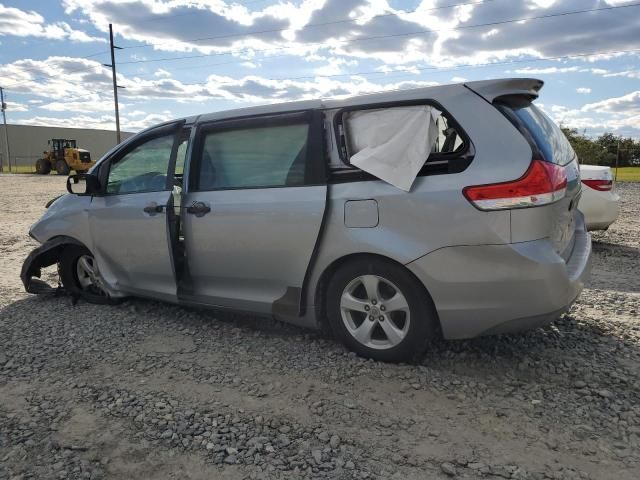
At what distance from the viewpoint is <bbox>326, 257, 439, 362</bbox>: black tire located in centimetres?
317

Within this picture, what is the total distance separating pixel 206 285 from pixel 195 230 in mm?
445

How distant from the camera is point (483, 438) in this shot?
258 cm

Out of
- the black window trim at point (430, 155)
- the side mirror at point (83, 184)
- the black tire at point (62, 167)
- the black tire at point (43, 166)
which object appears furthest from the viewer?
the black tire at point (43, 166)

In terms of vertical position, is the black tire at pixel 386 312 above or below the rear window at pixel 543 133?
below

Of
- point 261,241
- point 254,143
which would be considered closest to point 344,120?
point 254,143

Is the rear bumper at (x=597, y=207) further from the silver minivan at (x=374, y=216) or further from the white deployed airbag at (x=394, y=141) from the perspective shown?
the white deployed airbag at (x=394, y=141)

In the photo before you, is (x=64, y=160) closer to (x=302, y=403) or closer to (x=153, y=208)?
(x=153, y=208)

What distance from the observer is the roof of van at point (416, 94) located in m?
Answer: 3.11

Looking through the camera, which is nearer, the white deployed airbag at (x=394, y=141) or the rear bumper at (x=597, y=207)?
the white deployed airbag at (x=394, y=141)

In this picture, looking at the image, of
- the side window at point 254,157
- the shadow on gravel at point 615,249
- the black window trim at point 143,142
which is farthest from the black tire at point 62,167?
the side window at point 254,157

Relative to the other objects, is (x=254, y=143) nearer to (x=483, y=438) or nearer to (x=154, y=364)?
(x=154, y=364)

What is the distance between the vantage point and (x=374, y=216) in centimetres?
321

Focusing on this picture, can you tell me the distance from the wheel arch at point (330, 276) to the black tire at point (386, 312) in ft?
0.04

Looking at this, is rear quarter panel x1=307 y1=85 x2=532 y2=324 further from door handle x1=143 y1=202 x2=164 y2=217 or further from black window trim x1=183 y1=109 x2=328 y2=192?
door handle x1=143 y1=202 x2=164 y2=217
